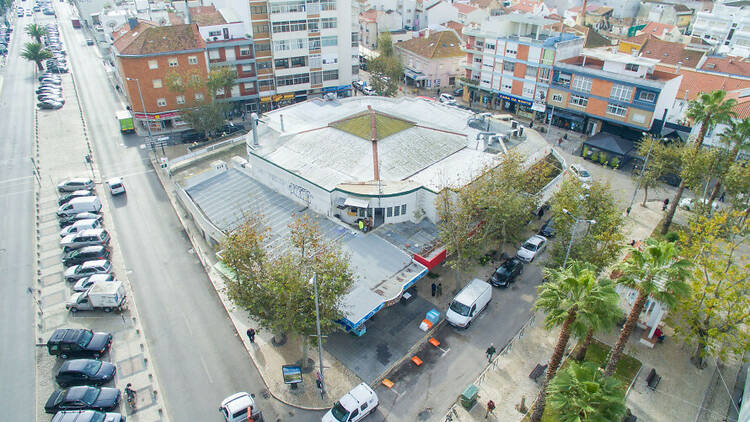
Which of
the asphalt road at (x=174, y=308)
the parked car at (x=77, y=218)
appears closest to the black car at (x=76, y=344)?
the asphalt road at (x=174, y=308)

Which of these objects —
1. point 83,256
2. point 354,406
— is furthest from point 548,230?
point 83,256

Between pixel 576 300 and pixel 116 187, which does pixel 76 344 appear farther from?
pixel 576 300

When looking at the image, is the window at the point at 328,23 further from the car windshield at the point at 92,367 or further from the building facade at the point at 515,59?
the car windshield at the point at 92,367

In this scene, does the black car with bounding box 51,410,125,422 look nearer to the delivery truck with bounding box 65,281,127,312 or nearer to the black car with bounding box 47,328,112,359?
the black car with bounding box 47,328,112,359

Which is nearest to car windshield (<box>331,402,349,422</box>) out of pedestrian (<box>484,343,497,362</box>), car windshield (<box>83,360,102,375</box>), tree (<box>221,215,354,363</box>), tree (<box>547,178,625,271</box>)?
tree (<box>221,215,354,363</box>)

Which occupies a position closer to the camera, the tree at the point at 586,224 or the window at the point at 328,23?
the tree at the point at 586,224
